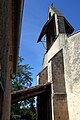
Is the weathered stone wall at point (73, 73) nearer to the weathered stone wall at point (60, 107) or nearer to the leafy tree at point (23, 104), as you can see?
the weathered stone wall at point (60, 107)

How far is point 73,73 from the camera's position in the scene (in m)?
12.8

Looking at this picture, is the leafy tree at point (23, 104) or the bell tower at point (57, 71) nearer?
the bell tower at point (57, 71)

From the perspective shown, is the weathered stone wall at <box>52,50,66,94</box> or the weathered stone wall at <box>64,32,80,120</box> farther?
the weathered stone wall at <box>52,50,66,94</box>

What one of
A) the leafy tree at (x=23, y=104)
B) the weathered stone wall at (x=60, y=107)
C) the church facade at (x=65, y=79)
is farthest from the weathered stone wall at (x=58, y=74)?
the leafy tree at (x=23, y=104)

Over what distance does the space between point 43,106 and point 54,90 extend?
2.59 metres

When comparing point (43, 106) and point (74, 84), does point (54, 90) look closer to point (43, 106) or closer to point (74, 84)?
point (74, 84)

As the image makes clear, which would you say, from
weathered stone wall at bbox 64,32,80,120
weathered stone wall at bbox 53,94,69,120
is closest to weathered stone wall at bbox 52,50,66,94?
weathered stone wall at bbox 64,32,80,120

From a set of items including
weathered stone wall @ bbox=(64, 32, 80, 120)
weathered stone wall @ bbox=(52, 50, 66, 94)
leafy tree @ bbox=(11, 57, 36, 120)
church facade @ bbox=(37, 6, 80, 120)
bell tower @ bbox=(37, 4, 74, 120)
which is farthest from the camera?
leafy tree @ bbox=(11, 57, 36, 120)

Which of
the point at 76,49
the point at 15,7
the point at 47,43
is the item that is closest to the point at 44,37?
the point at 47,43

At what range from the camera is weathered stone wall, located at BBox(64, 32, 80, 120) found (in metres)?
11.9

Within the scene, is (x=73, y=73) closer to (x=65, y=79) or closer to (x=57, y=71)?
(x=65, y=79)

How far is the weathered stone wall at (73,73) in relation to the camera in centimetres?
1190

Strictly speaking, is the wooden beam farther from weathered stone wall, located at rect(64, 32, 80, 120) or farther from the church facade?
weathered stone wall, located at rect(64, 32, 80, 120)

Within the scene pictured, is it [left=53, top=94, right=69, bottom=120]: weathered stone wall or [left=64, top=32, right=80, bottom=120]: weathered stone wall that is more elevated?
[left=64, top=32, right=80, bottom=120]: weathered stone wall
